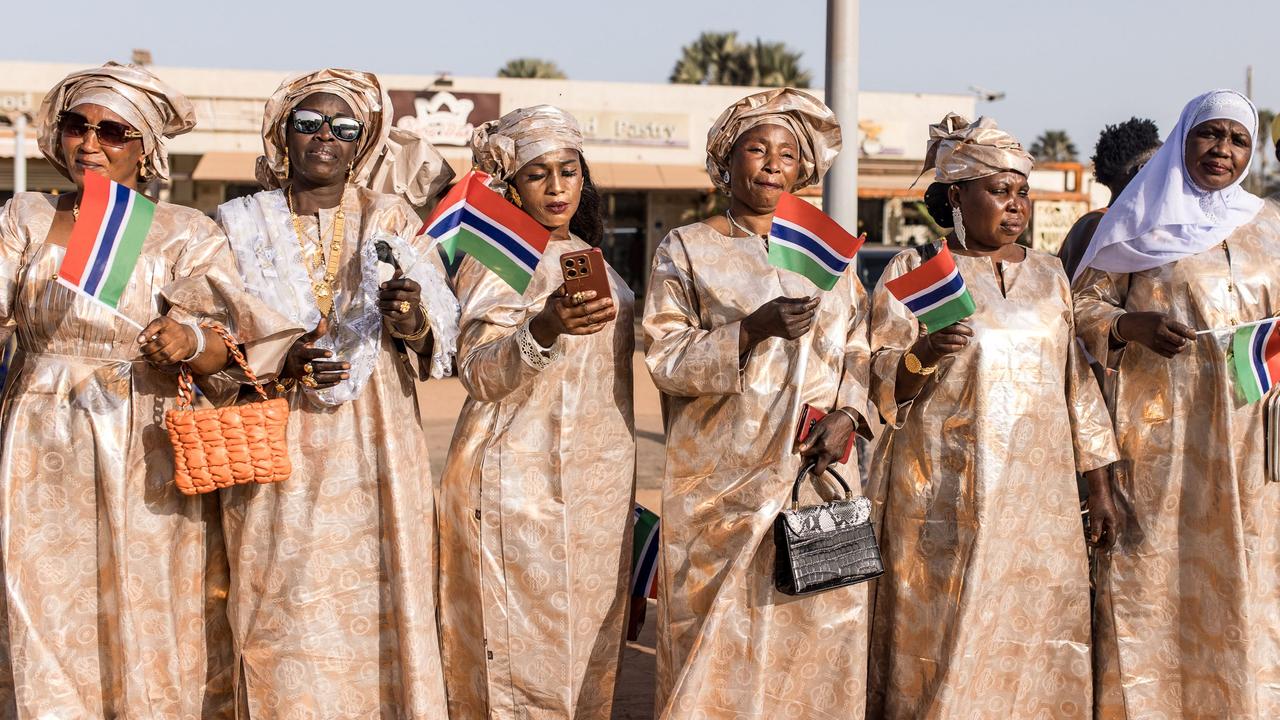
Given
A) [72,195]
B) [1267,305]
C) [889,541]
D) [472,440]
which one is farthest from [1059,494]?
[72,195]

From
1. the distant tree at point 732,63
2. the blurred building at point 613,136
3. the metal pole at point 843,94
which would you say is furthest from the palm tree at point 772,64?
the metal pole at point 843,94

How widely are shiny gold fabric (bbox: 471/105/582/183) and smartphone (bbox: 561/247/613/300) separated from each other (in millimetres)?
684

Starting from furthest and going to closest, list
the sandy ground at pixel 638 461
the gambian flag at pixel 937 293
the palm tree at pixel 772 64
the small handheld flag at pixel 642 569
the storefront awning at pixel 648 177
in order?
the palm tree at pixel 772 64, the storefront awning at pixel 648 177, the sandy ground at pixel 638 461, the small handheld flag at pixel 642 569, the gambian flag at pixel 937 293

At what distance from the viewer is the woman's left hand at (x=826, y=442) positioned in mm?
3979

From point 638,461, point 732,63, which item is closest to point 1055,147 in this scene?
point 732,63

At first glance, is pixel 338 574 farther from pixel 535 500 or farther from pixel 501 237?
pixel 501 237

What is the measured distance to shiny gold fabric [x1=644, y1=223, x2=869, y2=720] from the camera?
403 centimetres

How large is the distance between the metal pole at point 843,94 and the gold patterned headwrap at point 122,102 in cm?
329

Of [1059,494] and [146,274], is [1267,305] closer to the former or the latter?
[1059,494]

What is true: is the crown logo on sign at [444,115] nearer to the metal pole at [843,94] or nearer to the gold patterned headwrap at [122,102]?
the metal pole at [843,94]

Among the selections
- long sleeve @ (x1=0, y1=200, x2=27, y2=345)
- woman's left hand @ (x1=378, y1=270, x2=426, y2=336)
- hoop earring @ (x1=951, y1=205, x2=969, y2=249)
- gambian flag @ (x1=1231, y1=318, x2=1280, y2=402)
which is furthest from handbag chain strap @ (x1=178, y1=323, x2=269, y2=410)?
gambian flag @ (x1=1231, y1=318, x2=1280, y2=402)

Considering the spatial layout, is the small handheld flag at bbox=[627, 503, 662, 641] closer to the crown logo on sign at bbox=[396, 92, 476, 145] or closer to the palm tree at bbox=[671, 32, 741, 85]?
the crown logo on sign at bbox=[396, 92, 476, 145]

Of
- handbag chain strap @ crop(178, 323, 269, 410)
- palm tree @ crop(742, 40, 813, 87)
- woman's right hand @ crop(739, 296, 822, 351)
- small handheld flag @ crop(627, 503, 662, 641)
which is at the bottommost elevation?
small handheld flag @ crop(627, 503, 662, 641)

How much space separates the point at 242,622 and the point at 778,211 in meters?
2.08
